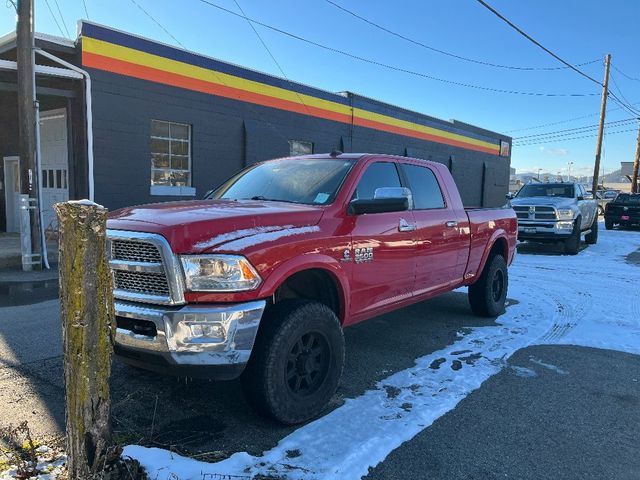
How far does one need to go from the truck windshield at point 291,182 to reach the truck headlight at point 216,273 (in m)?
1.13

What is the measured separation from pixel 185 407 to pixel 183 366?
849mm

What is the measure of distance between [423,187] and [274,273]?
259cm

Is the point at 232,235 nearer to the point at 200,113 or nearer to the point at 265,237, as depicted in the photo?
the point at 265,237

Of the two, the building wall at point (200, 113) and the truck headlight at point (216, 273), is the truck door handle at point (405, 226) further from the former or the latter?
the building wall at point (200, 113)

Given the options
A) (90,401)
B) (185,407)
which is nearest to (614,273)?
(185,407)

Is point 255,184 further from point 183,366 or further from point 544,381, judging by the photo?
point 544,381

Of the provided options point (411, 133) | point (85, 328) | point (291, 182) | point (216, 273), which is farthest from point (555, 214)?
point (85, 328)

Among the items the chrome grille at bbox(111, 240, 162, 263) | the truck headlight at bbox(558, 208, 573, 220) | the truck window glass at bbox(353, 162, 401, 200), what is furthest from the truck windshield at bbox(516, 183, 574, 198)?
the chrome grille at bbox(111, 240, 162, 263)

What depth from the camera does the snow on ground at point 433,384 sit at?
2.96m

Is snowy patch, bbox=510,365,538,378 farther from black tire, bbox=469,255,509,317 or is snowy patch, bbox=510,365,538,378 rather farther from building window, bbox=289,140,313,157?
building window, bbox=289,140,313,157

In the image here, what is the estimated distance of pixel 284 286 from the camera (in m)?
3.91

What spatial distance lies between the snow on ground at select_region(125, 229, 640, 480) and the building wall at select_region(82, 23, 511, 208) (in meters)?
8.97

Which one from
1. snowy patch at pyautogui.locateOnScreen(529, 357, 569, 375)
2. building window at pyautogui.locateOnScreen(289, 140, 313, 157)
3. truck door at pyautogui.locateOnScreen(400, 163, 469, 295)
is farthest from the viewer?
building window at pyautogui.locateOnScreen(289, 140, 313, 157)

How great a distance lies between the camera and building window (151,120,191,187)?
517 inches
